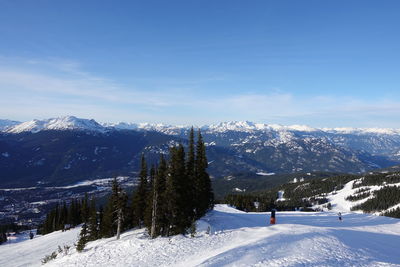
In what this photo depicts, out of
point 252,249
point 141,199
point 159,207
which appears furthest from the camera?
point 141,199

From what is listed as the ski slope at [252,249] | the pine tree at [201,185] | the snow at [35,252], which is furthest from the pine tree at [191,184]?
the snow at [35,252]

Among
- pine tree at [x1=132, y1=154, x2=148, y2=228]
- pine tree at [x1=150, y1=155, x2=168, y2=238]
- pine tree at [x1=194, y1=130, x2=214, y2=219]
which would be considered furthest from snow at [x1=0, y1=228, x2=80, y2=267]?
pine tree at [x1=194, y1=130, x2=214, y2=219]

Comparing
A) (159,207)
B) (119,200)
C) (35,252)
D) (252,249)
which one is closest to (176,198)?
(159,207)

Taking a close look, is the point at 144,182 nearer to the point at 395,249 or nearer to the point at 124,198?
the point at 124,198

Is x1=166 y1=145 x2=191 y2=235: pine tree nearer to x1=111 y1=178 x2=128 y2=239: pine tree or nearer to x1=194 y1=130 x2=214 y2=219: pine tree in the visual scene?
x1=194 y1=130 x2=214 y2=219: pine tree

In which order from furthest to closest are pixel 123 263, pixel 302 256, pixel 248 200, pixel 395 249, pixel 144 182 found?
pixel 248 200 < pixel 144 182 < pixel 123 263 < pixel 395 249 < pixel 302 256

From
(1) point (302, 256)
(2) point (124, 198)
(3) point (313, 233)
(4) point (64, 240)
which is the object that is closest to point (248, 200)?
(4) point (64, 240)

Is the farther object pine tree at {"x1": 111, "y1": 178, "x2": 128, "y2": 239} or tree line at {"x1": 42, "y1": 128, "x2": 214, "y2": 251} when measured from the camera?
pine tree at {"x1": 111, "y1": 178, "x2": 128, "y2": 239}

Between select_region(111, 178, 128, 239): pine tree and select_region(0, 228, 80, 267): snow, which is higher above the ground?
→ select_region(111, 178, 128, 239): pine tree

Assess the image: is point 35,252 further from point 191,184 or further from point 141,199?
point 191,184

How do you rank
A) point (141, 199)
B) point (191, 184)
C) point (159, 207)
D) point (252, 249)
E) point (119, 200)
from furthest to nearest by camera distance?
point (141, 199) → point (191, 184) → point (119, 200) → point (159, 207) → point (252, 249)

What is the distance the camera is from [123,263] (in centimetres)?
3194

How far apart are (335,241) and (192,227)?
63.9ft

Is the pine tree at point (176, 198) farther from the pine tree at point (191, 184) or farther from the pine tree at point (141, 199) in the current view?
the pine tree at point (141, 199)
